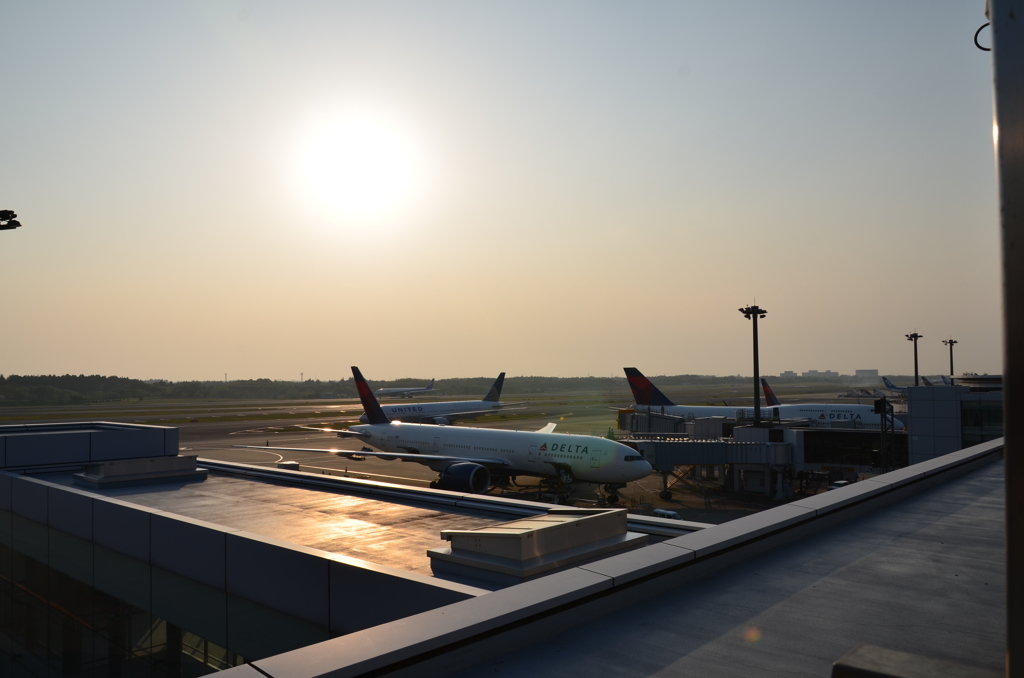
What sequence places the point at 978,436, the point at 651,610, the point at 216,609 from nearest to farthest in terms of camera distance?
the point at 651,610 → the point at 216,609 → the point at 978,436

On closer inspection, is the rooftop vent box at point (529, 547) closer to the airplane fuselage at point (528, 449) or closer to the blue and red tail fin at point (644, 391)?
the airplane fuselage at point (528, 449)

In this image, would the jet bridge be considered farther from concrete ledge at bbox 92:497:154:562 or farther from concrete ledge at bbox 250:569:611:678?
concrete ledge at bbox 250:569:611:678

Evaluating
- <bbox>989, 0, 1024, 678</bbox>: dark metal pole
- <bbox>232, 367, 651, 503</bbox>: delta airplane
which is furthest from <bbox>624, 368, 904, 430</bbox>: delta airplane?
<bbox>989, 0, 1024, 678</bbox>: dark metal pole

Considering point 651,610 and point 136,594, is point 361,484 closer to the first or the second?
point 136,594

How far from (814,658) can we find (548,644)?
8.40 feet

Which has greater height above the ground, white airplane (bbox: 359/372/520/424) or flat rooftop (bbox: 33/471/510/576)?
flat rooftop (bbox: 33/471/510/576)

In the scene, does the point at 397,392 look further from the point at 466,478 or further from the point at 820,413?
the point at 466,478

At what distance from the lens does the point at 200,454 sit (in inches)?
2643

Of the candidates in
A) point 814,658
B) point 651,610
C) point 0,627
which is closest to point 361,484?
point 0,627

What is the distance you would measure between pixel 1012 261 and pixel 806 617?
533 cm

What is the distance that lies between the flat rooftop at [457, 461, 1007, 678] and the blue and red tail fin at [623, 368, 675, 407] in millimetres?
72706

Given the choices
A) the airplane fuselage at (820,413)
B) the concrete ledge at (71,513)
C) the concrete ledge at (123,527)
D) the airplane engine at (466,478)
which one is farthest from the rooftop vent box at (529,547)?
the airplane fuselage at (820,413)

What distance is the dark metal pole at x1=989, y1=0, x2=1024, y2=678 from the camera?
3.57m

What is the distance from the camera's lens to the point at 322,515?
2025cm
